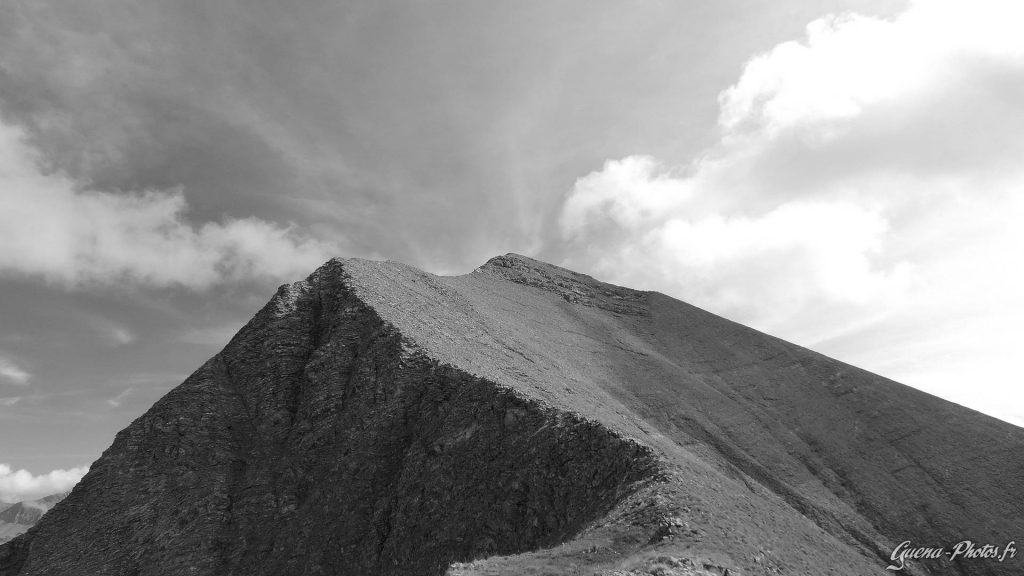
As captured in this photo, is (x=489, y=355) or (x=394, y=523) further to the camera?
(x=489, y=355)

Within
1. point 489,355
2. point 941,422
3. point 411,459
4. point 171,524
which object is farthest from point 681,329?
point 171,524

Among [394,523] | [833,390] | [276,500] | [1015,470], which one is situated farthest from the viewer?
[833,390]

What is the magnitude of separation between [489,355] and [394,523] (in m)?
15.4

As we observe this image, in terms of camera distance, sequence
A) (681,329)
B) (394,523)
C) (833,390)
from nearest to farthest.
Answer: (394,523) → (833,390) → (681,329)

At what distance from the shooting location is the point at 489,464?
28.4 metres

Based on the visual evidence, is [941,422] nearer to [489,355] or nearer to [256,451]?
[489,355]

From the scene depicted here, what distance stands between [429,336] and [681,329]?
172ft

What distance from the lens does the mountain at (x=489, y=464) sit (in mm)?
23844

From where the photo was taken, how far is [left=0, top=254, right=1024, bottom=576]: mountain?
2384 cm

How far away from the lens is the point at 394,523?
29609 millimetres

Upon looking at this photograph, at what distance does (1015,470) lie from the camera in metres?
46.3

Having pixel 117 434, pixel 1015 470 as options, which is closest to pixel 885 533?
pixel 1015 470

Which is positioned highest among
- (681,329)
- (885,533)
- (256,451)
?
(681,329)

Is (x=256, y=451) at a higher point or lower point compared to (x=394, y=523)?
higher
